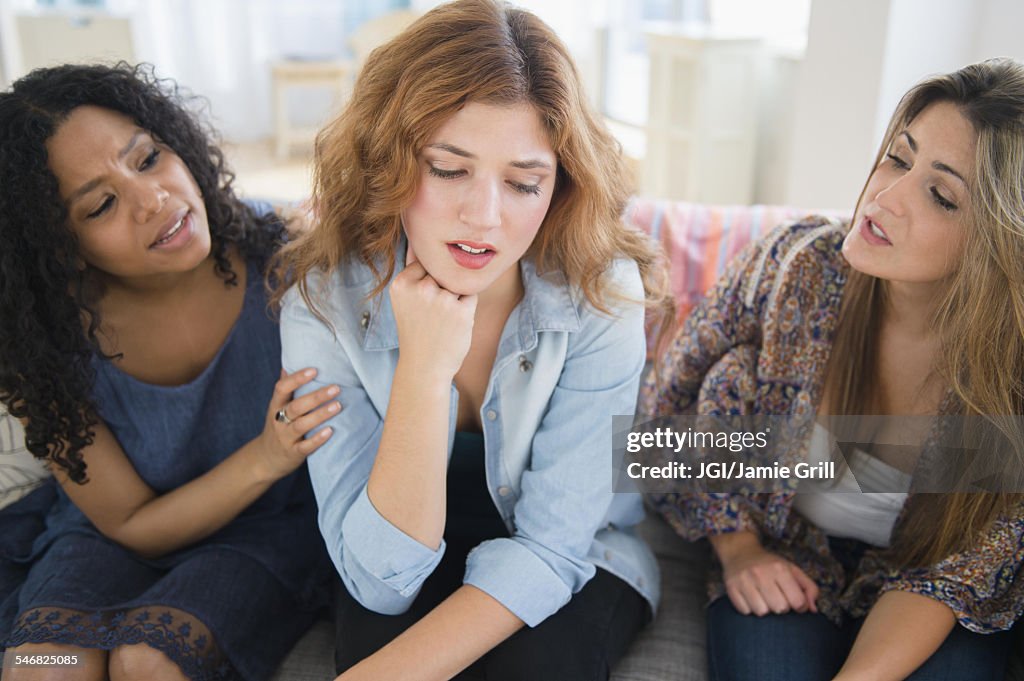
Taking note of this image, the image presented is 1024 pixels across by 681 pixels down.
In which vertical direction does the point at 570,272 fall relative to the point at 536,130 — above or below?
below

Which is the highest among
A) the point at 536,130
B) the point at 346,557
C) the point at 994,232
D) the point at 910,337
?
the point at 536,130

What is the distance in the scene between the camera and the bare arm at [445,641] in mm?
1158

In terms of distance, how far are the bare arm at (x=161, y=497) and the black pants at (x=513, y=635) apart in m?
0.22

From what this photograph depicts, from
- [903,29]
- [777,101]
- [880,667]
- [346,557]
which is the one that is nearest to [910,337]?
[880,667]

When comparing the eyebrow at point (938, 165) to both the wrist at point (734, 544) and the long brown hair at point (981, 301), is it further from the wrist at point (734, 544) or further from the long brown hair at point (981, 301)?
the wrist at point (734, 544)

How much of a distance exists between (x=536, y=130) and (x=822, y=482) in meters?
0.75

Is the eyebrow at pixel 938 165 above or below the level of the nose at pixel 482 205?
above

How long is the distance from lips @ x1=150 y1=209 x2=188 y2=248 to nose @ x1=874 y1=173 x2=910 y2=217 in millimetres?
1047

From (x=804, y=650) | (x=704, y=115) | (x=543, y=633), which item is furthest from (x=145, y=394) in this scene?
(x=704, y=115)

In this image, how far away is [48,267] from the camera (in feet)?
4.45

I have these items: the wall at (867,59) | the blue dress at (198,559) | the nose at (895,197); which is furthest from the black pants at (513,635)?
the wall at (867,59)

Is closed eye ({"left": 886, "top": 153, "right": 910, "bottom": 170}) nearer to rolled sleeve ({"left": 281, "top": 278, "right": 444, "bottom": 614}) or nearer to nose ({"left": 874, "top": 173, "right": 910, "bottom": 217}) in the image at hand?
nose ({"left": 874, "top": 173, "right": 910, "bottom": 217})

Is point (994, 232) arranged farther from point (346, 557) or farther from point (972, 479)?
point (346, 557)

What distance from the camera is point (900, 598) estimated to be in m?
1.30
